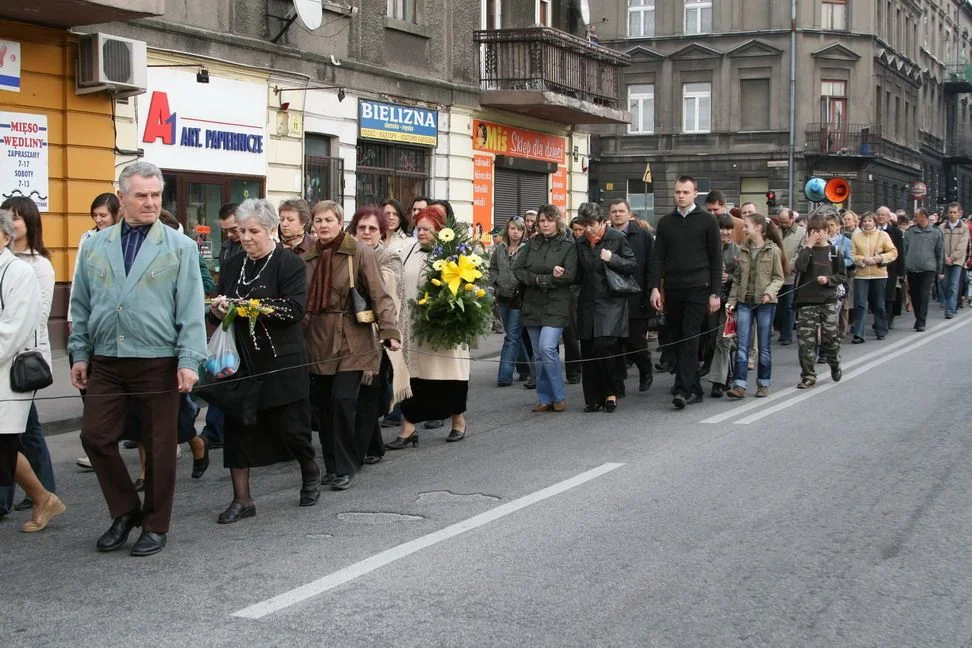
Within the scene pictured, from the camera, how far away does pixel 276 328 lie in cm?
718

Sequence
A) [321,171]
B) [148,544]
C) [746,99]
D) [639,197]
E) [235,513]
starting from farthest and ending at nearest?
[639,197] → [746,99] → [321,171] → [235,513] → [148,544]

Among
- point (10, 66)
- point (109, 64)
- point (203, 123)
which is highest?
point (109, 64)

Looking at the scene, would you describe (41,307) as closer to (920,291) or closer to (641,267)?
(641,267)

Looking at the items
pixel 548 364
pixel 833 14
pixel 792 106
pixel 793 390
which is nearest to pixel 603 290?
pixel 548 364

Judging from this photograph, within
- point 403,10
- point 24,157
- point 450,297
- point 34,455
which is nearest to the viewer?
point 34,455

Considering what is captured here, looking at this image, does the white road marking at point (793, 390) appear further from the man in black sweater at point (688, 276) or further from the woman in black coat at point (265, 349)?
the woman in black coat at point (265, 349)

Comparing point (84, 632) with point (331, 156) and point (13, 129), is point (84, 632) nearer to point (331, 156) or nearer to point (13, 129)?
point (13, 129)

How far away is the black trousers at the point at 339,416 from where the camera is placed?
26.2 ft

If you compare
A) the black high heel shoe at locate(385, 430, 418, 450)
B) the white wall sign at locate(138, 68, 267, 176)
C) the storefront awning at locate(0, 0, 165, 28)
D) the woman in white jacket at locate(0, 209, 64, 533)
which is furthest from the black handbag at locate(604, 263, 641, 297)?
the white wall sign at locate(138, 68, 267, 176)

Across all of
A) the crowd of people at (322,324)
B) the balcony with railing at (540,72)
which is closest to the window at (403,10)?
the balcony with railing at (540,72)

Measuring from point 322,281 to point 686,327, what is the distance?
4.63 m

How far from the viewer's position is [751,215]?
42.3ft

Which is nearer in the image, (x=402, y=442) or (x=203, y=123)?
(x=402, y=442)

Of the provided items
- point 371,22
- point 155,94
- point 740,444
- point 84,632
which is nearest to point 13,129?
point 155,94
